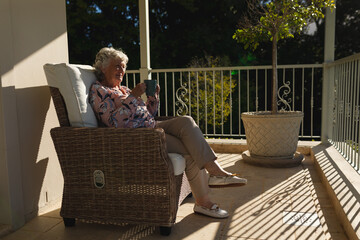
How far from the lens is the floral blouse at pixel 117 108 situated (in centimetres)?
215

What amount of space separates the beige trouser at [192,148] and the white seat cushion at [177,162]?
0.08 metres

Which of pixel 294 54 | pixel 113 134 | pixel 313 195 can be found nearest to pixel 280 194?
pixel 313 195

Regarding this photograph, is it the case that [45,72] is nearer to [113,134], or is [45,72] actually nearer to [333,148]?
[113,134]

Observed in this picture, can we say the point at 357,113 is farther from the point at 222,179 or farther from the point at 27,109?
the point at 27,109

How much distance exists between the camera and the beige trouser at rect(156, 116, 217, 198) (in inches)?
86.5

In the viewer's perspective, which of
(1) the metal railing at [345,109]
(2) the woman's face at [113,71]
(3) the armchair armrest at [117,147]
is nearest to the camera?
(3) the armchair armrest at [117,147]

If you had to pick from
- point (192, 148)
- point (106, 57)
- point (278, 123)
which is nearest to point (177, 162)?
point (192, 148)

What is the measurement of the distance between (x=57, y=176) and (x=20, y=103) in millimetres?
633

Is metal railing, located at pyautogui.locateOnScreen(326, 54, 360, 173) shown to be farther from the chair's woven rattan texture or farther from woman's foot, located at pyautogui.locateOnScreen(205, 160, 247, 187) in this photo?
the chair's woven rattan texture

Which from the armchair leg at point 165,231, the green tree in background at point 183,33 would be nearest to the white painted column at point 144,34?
the armchair leg at point 165,231

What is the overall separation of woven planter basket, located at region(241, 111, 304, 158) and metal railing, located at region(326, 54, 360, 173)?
41 centimetres

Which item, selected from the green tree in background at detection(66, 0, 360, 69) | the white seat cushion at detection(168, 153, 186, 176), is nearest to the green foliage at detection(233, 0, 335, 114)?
the white seat cushion at detection(168, 153, 186, 176)

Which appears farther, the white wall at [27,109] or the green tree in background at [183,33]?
the green tree in background at [183,33]

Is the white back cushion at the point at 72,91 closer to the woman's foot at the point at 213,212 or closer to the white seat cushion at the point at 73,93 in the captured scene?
the white seat cushion at the point at 73,93
